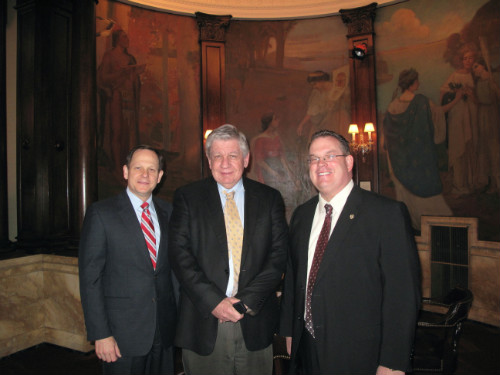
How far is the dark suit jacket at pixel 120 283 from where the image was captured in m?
2.10

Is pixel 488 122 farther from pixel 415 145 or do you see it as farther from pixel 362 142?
pixel 362 142

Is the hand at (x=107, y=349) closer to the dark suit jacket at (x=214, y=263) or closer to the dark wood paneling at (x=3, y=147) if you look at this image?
the dark suit jacket at (x=214, y=263)

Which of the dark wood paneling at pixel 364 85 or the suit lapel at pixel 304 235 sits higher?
the dark wood paneling at pixel 364 85

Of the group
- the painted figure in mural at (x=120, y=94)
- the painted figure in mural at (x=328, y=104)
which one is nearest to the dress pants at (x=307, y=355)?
the painted figure in mural at (x=120, y=94)

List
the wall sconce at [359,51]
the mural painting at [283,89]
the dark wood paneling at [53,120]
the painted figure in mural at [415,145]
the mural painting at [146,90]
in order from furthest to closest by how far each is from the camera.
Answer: the mural painting at [283,89] → the wall sconce at [359,51] → the painted figure in mural at [415,145] → the mural painting at [146,90] → the dark wood paneling at [53,120]


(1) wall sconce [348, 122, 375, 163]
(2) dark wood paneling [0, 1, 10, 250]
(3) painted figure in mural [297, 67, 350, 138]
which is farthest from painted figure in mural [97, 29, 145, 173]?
Result: (1) wall sconce [348, 122, 375, 163]

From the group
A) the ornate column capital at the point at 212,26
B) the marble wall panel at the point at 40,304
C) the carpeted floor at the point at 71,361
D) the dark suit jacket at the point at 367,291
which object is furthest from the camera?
the ornate column capital at the point at 212,26

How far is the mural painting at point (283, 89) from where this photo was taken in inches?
336

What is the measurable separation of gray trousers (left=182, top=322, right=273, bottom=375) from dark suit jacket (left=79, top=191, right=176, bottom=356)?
311 millimetres

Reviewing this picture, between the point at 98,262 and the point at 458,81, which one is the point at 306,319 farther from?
the point at 458,81

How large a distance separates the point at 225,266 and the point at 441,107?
696 cm

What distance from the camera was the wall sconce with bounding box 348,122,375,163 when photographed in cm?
746

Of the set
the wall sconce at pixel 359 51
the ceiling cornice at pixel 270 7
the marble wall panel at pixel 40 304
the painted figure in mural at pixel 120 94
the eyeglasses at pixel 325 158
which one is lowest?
the marble wall panel at pixel 40 304

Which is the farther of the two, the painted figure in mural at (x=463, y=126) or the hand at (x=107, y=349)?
the painted figure in mural at (x=463, y=126)
